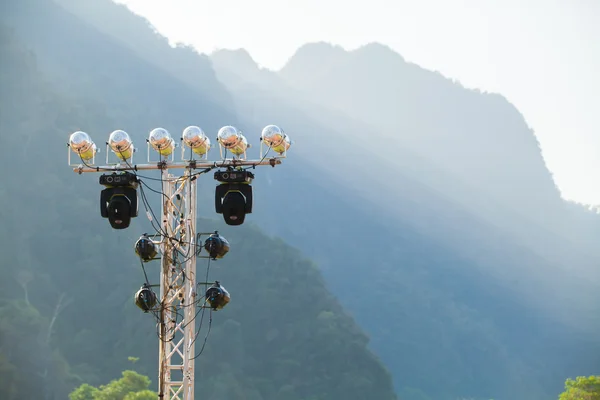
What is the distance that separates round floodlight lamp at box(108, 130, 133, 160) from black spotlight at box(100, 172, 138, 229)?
27 cm

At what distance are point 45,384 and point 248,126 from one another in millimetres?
72773

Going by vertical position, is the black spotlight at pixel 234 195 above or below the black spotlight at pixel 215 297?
above

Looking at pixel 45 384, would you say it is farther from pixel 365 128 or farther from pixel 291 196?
pixel 365 128

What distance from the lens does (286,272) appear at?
64250mm

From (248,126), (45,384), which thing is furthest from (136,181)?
(248,126)

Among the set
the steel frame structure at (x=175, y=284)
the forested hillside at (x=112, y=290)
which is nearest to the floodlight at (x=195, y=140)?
the steel frame structure at (x=175, y=284)

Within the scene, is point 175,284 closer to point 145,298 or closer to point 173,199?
point 145,298

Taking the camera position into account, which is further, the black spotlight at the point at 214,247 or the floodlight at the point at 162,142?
the black spotlight at the point at 214,247

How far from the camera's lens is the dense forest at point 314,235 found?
5625 centimetres

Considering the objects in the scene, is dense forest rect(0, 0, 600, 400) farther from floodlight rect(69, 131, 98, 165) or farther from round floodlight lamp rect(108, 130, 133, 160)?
round floodlight lamp rect(108, 130, 133, 160)

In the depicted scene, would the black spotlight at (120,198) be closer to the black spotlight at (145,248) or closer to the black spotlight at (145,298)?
the black spotlight at (145,248)

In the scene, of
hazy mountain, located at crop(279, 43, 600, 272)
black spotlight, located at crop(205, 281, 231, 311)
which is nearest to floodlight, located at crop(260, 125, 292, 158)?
black spotlight, located at crop(205, 281, 231, 311)

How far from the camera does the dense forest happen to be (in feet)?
185

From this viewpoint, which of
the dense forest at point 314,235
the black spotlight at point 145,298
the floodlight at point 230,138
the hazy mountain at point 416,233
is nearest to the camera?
the floodlight at point 230,138
